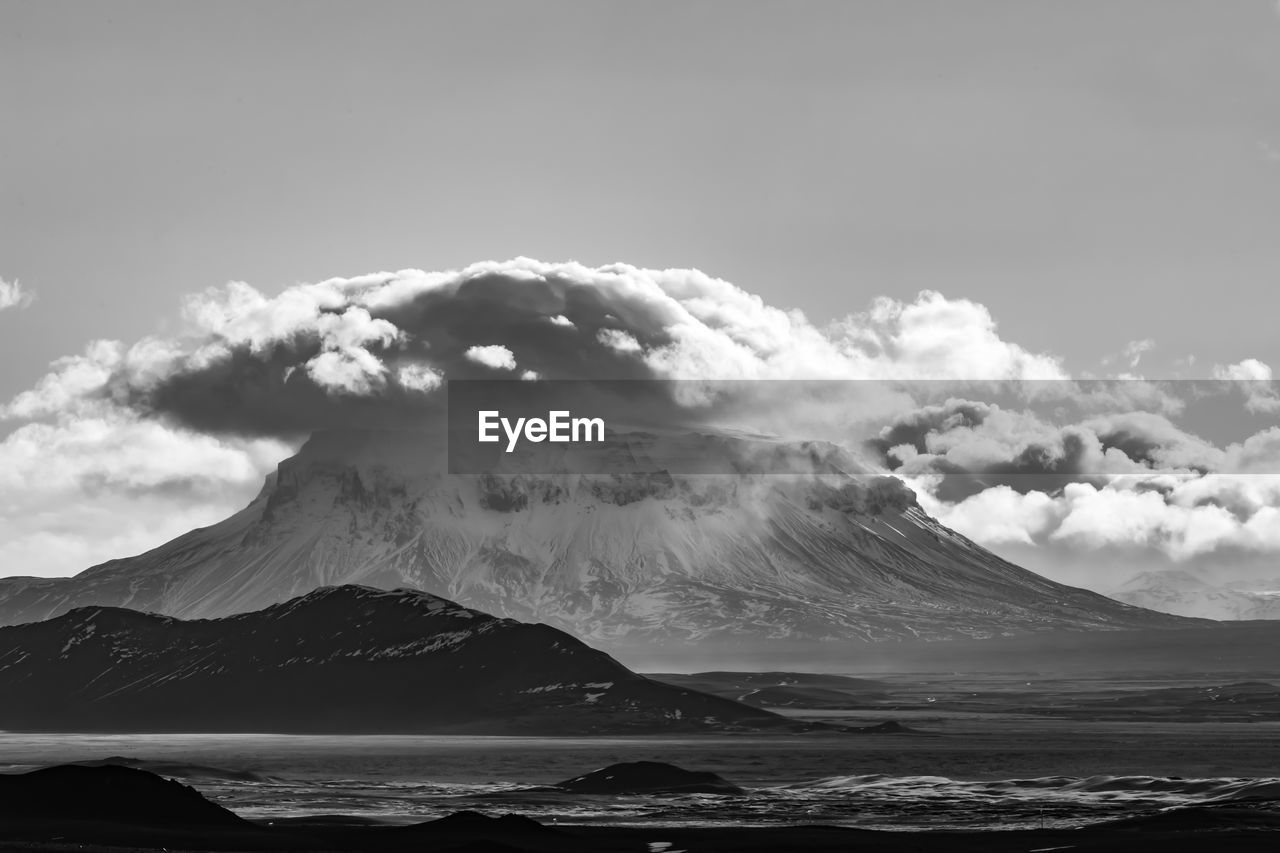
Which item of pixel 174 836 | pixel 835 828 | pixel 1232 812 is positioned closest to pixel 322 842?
pixel 174 836

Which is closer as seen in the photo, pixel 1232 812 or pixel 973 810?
pixel 1232 812

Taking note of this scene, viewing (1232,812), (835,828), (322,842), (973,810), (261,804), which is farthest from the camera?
(261,804)

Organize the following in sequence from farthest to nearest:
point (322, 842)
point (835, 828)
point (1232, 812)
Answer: point (1232, 812) < point (835, 828) < point (322, 842)

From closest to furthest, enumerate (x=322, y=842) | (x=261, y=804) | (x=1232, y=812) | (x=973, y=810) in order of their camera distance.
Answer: (x=322, y=842), (x=1232, y=812), (x=973, y=810), (x=261, y=804)

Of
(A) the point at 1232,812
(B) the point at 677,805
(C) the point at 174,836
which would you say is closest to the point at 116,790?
(C) the point at 174,836

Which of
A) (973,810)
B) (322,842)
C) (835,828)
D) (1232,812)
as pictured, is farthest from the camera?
(973,810)

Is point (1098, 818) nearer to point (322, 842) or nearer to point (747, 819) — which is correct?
point (747, 819)

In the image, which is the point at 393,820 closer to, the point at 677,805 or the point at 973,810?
the point at 677,805

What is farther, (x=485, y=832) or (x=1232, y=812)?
(x=1232, y=812)
